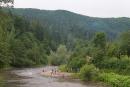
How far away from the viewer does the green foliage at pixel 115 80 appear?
184ft

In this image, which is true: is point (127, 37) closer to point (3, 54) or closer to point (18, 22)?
point (3, 54)

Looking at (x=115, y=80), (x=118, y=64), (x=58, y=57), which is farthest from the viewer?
(x=58, y=57)

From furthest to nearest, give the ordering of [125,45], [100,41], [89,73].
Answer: [100,41], [125,45], [89,73]

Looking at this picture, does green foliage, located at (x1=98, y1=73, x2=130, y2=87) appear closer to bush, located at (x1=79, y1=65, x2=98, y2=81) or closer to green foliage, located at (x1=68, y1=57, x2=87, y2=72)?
bush, located at (x1=79, y1=65, x2=98, y2=81)

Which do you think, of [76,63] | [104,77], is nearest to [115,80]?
[104,77]

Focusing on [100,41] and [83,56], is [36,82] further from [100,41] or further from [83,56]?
[100,41]

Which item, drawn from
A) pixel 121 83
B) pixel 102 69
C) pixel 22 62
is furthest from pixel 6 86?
pixel 22 62

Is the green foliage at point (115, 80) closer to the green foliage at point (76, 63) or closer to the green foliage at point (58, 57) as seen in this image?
the green foliage at point (76, 63)

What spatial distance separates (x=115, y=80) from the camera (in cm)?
5956

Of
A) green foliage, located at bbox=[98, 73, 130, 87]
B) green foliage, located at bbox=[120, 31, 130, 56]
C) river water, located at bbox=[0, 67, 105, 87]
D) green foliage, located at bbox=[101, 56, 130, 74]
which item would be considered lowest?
river water, located at bbox=[0, 67, 105, 87]

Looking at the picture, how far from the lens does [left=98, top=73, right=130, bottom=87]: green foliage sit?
5598 cm

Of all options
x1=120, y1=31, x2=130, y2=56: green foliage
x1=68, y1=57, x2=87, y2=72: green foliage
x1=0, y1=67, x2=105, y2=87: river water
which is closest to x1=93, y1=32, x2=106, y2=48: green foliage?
x1=68, y1=57, x2=87, y2=72: green foliage

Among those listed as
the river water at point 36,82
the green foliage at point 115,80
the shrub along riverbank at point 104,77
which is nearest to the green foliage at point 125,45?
the shrub along riverbank at point 104,77

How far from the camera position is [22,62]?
11506 cm
